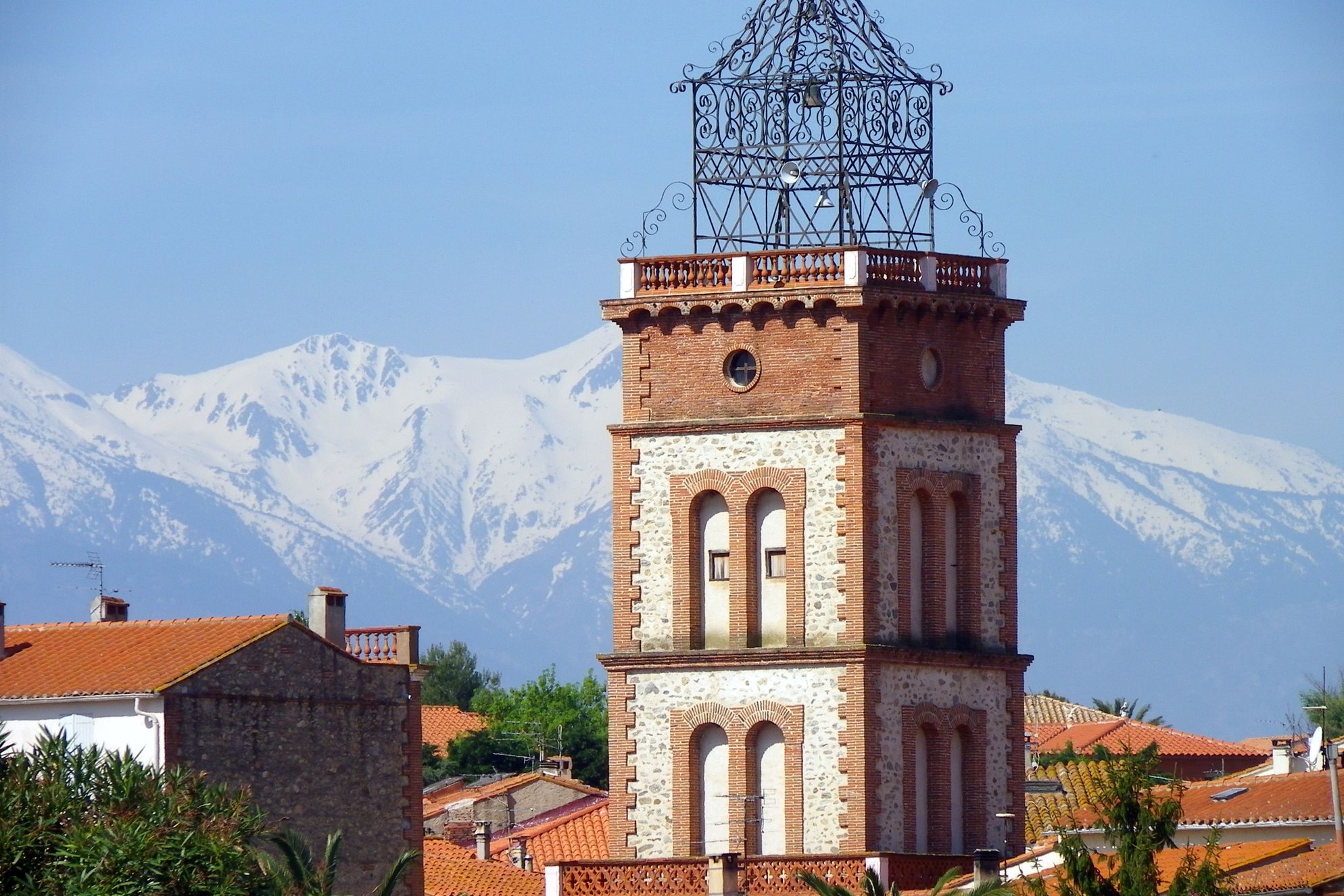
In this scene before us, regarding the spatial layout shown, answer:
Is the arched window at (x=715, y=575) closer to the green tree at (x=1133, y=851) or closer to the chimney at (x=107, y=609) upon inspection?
the green tree at (x=1133, y=851)

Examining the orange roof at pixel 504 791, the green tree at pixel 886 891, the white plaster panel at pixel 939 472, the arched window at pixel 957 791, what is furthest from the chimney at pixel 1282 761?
the orange roof at pixel 504 791

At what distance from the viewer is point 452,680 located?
16062 cm

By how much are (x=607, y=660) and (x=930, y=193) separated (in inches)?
376

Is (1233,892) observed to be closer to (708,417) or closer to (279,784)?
(708,417)

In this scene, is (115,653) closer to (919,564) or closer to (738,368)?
(738,368)

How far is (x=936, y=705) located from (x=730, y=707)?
3.46m

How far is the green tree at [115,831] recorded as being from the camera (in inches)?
1917

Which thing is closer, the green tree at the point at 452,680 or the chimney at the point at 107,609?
the chimney at the point at 107,609

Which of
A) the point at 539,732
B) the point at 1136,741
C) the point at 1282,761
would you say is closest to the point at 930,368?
the point at 1282,761

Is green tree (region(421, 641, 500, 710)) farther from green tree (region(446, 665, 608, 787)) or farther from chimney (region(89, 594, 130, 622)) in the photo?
chimney (region(89, 594, 130, 622))

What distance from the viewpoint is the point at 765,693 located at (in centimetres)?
6081

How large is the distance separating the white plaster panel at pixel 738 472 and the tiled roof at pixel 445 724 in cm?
5774

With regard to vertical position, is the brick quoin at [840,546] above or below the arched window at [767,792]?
above

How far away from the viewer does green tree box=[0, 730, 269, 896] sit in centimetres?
4869
